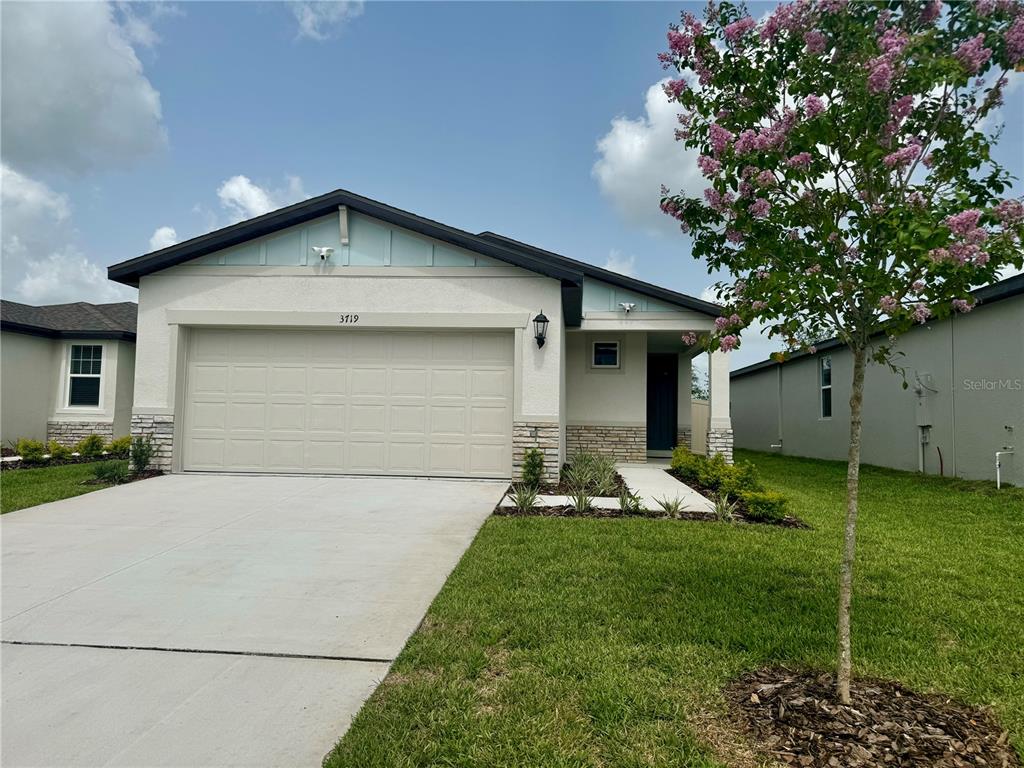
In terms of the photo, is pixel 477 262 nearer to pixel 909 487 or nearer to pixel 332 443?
pixel 332 443

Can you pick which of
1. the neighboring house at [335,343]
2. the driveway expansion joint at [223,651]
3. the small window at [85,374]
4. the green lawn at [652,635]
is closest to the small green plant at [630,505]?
the green lawn at [652,635]

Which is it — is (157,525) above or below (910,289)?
below

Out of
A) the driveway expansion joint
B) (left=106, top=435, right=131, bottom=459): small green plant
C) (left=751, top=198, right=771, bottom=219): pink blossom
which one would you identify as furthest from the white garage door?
(left=751, top=198, right=771, bottom=219): pink blossom

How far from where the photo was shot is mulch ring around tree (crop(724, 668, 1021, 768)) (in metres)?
2.27

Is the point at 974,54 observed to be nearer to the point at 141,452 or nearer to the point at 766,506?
the point at 766,506

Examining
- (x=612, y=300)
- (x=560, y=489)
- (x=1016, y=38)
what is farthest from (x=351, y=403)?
(x=1016, y=38)

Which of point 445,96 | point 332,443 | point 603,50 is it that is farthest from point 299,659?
point 445,96

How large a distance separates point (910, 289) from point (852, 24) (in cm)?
132

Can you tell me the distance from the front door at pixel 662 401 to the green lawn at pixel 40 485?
40.5ft

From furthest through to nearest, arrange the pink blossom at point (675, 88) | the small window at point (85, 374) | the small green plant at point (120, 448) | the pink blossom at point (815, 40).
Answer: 1. the small window at point (85, 374)
2. the small green plant at point (120, 448)
3. the pink blossom at point (675, 88)
4. the pink blossom at point (815, 40)

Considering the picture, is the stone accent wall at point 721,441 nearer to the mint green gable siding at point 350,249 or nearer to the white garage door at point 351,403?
the white garage door at point 351,403

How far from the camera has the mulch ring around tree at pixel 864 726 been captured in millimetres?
2265

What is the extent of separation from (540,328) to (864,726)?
23.0 ft

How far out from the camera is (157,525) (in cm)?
621
